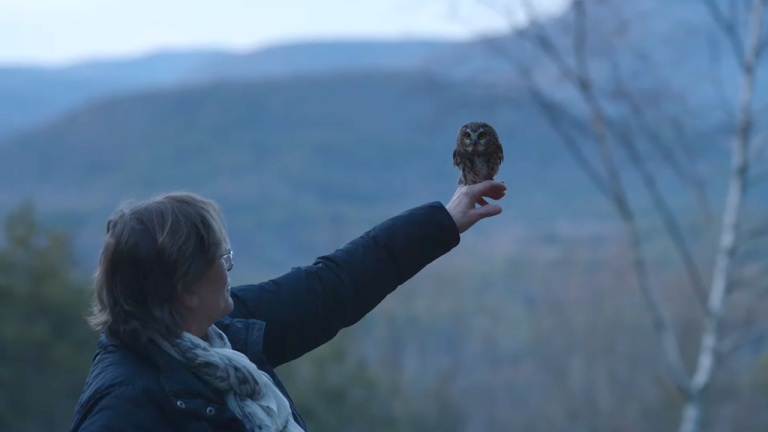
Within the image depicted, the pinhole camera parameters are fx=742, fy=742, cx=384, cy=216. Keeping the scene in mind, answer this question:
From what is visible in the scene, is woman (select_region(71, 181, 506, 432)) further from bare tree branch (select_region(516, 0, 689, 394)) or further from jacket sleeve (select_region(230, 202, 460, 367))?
bare tree branch (select_region(516, 0, 689, 394))

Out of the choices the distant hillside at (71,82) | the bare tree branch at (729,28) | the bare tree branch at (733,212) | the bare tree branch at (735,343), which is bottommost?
the bare tree branch at (735,343)

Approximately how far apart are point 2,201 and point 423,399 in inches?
1424

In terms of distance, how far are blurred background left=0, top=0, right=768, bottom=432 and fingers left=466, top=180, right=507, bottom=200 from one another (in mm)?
1146

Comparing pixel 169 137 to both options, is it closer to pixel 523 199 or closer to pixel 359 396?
pixel 523 199

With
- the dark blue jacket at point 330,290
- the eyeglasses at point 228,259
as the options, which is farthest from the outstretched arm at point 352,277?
the eyeglasses at point 228,259

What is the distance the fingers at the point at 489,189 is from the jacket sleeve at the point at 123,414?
95 centimetres

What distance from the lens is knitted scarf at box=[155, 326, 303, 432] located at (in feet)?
4.88

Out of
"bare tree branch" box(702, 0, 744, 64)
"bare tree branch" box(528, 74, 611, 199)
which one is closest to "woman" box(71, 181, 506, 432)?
"bare tree branch" box(528, 74, 611, 199)

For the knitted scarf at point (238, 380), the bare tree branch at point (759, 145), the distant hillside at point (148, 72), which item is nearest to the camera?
the knitted scarf at point (238, 380)

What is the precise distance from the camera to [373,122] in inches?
1550

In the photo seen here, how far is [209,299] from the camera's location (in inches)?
60.9

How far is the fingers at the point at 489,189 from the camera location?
1897 mm

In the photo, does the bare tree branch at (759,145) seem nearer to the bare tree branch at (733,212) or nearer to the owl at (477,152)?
the bare tree branch at (733,212)

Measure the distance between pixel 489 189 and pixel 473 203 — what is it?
8 cm
